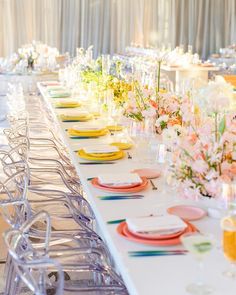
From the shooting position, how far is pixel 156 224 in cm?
221

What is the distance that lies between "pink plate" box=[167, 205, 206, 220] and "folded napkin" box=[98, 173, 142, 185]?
1.32ft

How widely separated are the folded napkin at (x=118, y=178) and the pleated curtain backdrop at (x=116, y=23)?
38.6 feet

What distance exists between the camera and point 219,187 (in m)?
2.48

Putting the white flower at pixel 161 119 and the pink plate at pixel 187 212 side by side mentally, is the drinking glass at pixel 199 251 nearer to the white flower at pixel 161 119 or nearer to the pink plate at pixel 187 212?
the pink plate at pixel 187 212

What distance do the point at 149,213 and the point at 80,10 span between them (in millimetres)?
12595

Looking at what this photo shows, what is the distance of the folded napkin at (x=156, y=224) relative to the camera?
2.18 metres

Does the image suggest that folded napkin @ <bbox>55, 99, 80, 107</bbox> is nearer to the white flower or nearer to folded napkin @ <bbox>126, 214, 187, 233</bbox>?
the white flower

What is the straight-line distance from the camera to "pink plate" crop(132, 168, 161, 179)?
3092mm

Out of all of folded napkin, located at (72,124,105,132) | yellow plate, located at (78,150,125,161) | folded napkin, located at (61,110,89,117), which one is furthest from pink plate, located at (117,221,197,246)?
folded napkin, located at (61,110,89,117)

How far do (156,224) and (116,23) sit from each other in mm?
12976

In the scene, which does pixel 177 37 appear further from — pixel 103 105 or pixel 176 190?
pixel 176 190

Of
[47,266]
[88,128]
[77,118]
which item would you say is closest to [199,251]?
[47,266]

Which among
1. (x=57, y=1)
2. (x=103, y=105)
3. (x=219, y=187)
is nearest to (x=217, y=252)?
(x=219, y=187)

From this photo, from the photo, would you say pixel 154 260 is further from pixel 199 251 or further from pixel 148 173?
pixel 148 173
